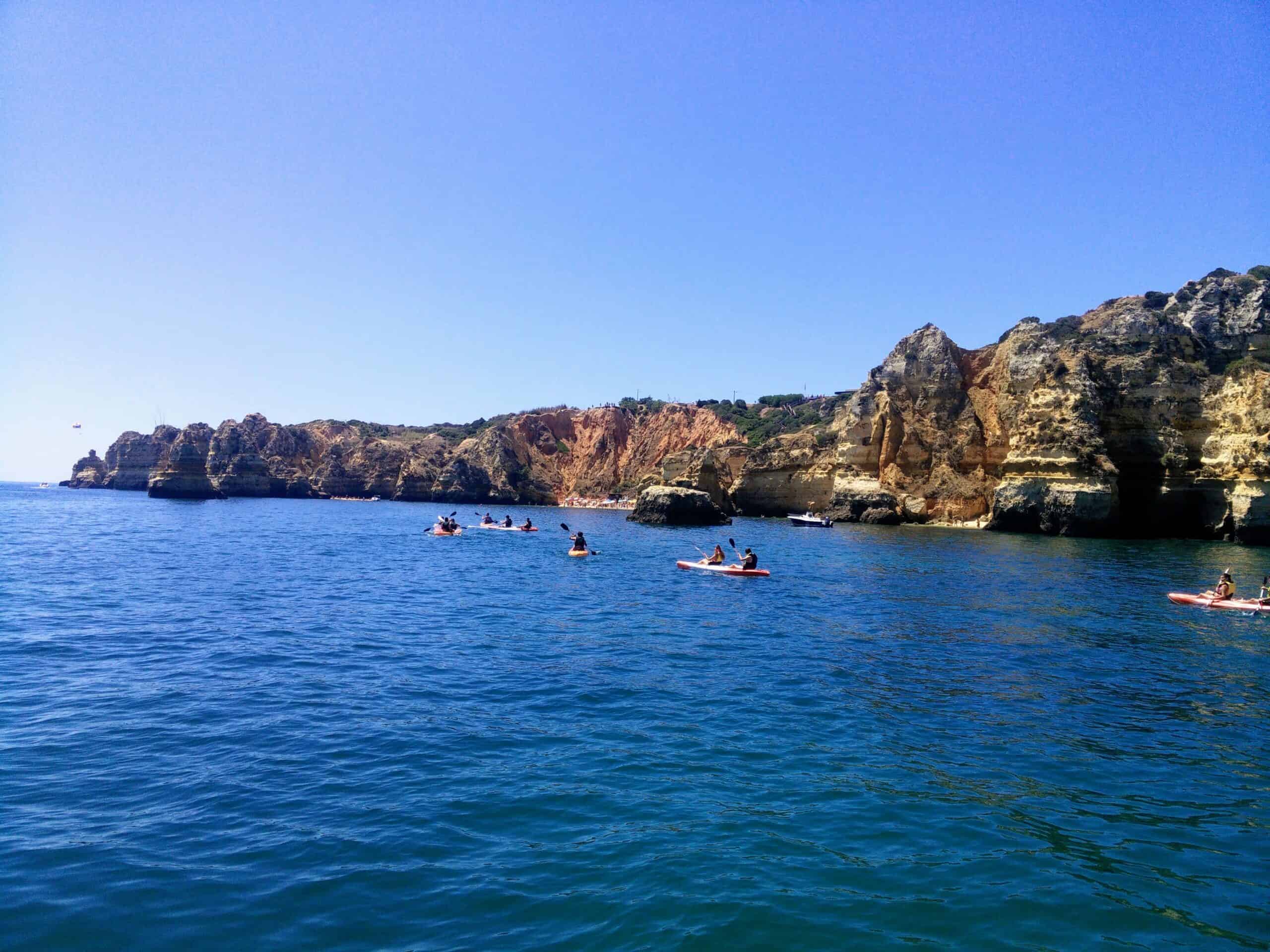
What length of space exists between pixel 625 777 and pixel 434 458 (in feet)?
331

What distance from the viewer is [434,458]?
10619cm

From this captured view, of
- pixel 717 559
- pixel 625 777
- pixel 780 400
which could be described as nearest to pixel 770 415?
pixel 780 400

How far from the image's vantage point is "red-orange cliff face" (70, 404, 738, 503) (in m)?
97.3

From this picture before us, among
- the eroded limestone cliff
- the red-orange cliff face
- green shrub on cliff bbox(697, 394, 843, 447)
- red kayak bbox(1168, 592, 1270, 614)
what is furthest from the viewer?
green shrub on cliff bbox(697, 394, 843, 447)

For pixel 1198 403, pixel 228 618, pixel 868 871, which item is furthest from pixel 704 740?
pixel 1198 403

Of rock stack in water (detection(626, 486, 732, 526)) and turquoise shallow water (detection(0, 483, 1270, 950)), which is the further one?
rock stack in water (detection(626, 486, 732, 526))

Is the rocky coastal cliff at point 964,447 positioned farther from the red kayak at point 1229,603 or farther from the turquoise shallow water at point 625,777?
the turquoise shallow water at point 625,777

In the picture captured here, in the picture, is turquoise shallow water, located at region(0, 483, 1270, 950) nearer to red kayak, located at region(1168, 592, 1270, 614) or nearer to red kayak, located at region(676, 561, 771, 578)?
red kayak, located at region(1168, 592, 1270, 614)

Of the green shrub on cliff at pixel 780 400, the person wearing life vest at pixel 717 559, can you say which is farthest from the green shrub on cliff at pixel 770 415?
the person wearing life vest at pixel 717 559

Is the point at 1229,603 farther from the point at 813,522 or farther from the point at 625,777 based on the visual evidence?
the point at 813,522

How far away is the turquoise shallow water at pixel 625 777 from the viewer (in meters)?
6.59

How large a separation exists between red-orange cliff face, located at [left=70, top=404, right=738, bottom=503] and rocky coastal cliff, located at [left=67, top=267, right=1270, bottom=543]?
29cm

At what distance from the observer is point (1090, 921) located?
667 centimetres

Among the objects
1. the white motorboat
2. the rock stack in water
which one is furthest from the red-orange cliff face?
the rock stack in water
